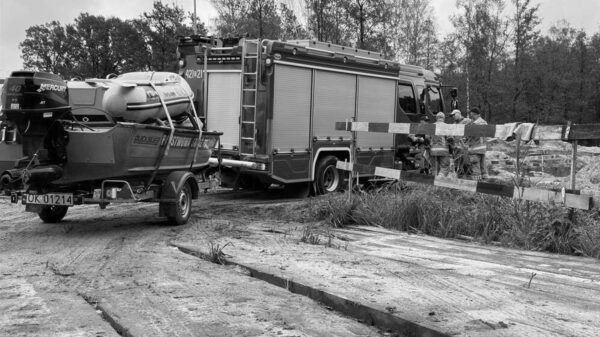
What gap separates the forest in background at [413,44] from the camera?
32.2 m


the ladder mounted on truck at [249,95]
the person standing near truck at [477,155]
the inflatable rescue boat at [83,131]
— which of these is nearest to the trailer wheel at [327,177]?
the ladder mounted on truck at [249,95]

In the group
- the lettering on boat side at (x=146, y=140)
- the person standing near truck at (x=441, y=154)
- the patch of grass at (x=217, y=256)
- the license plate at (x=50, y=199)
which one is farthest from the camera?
the person standing near truck at (x=441, y=154)

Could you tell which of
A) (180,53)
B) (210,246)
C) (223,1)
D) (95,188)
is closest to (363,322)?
(210,246)

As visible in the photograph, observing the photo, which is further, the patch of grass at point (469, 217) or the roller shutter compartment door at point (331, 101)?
the roller shutter compartment door at point (331, 101)

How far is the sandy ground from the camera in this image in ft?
13.4

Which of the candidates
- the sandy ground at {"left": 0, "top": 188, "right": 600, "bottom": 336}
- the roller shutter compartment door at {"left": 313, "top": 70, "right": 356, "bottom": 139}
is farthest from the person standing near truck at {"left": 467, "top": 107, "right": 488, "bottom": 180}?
the sandy ground at {"left": 0, "top": 188, "right": 600, "bottom": 336}

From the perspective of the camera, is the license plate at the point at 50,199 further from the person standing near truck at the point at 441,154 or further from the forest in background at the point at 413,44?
the forest in background at the point at 413,44

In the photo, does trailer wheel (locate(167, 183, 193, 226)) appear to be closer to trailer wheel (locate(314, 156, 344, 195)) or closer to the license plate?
the license plate

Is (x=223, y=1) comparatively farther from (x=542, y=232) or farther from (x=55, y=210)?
(x=542, y=232)

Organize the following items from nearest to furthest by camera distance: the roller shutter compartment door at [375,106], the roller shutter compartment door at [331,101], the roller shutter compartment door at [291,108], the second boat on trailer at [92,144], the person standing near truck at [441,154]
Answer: the second boat on trailer at [92,144] < the roller shutter compartment door at [291,108] < the person standing near truck at [441,154] < the roller shutter compartment door at [331,101] < the roller shutter compartment door at [375,106]

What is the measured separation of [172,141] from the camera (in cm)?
884

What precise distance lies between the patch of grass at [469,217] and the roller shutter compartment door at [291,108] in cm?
273

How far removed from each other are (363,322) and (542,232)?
129 inches

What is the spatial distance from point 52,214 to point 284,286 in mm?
5485
